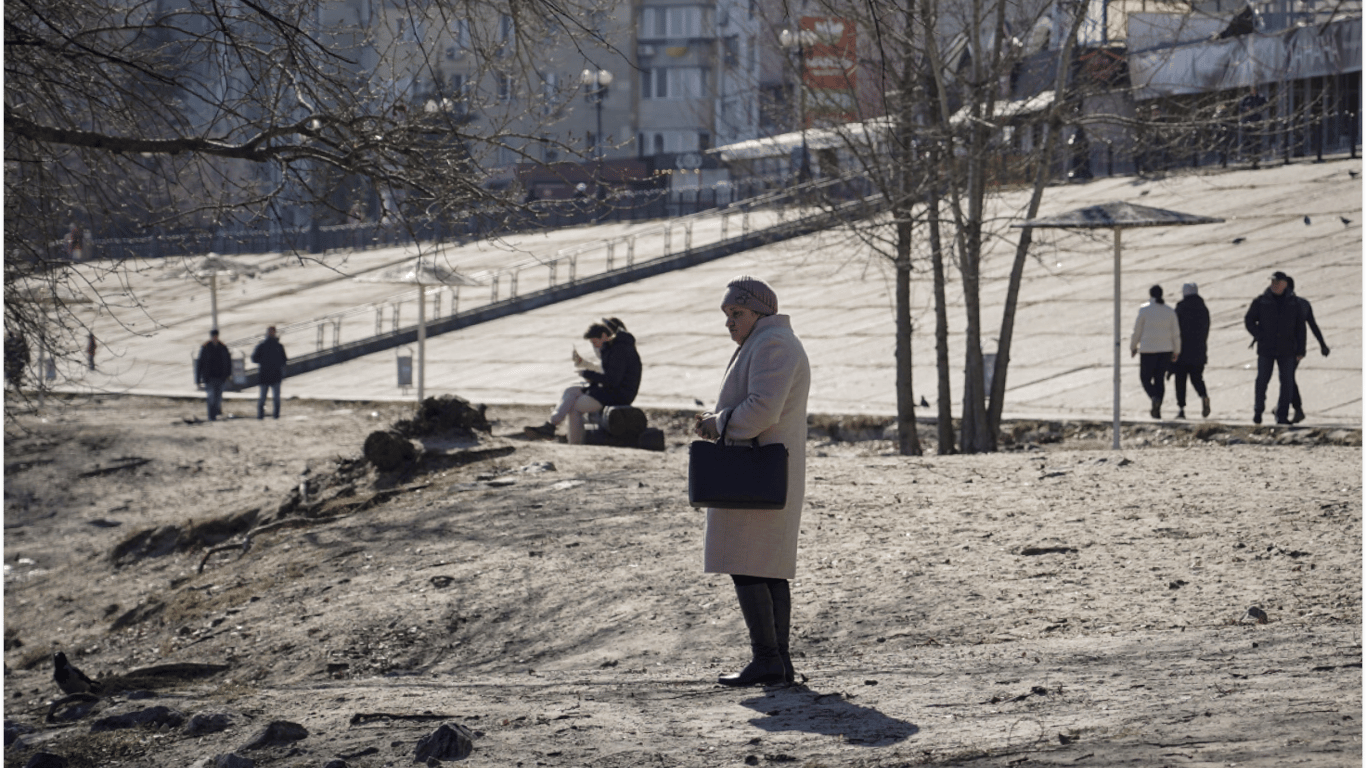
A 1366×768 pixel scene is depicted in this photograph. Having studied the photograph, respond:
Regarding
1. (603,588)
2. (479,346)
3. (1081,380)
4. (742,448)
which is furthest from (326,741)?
(479,346)

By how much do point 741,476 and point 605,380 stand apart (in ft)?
27.8

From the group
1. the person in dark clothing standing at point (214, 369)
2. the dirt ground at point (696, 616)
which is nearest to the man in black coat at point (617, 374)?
the dirt ground at point (696, 616)

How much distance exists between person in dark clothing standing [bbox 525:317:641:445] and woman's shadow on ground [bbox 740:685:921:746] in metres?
7.89

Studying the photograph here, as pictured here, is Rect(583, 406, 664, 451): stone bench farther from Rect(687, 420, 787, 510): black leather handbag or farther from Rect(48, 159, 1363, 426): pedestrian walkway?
Rect(687, 420, 787, 510): black leather handbag

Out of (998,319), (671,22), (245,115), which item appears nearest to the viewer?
(245,115)

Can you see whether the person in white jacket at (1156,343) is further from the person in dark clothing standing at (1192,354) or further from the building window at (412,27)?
the building window at (412,27)

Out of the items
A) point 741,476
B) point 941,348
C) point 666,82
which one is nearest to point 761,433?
point 741,476

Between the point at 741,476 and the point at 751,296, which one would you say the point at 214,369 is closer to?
the point at 751,296

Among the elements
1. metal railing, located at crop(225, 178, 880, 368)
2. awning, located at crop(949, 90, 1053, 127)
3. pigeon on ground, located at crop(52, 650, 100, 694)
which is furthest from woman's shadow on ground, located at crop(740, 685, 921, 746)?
metal railing, located at crop(225, 178, 880, 368)

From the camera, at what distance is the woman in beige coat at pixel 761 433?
5566 millimetres

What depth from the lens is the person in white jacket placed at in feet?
53.3

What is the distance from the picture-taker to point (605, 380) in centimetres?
1397

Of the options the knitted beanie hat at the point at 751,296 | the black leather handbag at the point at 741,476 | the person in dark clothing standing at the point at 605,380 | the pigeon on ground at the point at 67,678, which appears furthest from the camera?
the person in dark clothing standing at the point at 605,380

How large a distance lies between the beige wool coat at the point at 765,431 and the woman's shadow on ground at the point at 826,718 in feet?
1.63
